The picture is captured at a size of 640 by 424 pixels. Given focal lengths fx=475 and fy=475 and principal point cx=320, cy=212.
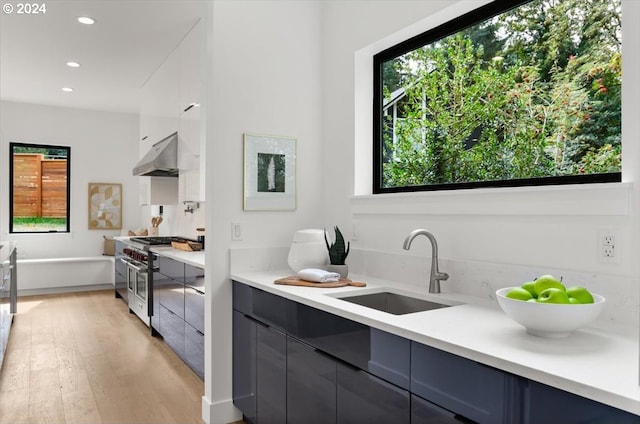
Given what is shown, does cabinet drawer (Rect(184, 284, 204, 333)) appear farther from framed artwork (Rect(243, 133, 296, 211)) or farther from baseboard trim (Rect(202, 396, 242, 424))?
framed artwork (Rect(243, 133, 296, 211))

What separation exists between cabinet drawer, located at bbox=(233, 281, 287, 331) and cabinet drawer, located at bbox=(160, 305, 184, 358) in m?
1.20

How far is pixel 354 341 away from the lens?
5.52ft

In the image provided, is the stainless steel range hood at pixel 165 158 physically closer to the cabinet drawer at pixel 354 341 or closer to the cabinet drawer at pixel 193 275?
the cabinet drawer at pixel 193 275

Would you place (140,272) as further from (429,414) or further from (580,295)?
(580,295)

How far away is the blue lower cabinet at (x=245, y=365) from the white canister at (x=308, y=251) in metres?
0.40

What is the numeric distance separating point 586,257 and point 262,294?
1.41 m

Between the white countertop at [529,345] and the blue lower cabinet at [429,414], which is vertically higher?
the white countertop at [529,345]

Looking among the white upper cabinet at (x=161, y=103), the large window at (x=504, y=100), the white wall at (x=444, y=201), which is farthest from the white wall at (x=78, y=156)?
the large window at (x=504, y=100)

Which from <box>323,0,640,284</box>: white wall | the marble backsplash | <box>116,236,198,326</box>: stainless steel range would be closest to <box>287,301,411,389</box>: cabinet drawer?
the marble backsplash

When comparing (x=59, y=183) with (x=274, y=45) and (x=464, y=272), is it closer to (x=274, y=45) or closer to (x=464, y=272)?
(x=274, y=45)

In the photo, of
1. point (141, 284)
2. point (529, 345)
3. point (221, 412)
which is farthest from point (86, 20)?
point (529, 345)

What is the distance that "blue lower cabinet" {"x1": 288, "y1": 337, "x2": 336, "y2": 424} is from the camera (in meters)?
1.82

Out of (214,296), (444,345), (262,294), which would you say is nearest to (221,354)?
(214,296)

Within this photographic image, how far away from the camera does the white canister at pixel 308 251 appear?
2.56 meters
